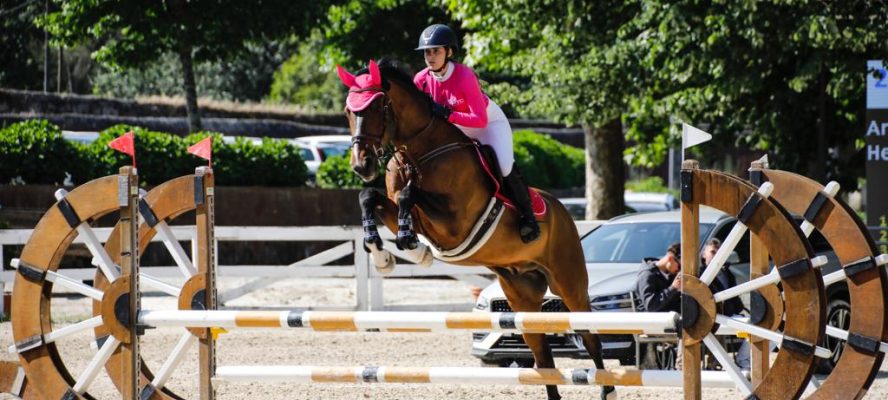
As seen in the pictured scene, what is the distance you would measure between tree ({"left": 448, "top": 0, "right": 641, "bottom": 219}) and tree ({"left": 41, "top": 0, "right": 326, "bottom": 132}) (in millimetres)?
3960

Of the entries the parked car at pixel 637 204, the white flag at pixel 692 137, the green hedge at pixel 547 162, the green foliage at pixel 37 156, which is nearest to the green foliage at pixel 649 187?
the green hedge at pixel 547 162

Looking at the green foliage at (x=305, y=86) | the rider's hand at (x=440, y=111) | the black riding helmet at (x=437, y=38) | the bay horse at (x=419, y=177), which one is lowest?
the bay horse at (x=419, y=177)

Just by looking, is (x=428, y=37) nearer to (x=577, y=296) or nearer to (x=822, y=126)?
(x=577, y=296)

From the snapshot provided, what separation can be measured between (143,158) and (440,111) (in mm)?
11267

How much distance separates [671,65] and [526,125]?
22.5m

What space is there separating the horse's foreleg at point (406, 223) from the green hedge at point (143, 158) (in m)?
10.5

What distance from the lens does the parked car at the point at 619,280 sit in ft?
29.6

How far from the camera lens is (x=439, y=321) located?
514 centimetres

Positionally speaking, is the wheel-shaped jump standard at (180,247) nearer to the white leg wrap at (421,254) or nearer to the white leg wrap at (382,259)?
the white leg wrap at (382,259)

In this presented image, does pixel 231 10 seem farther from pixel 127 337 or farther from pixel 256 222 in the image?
pixel 127 337

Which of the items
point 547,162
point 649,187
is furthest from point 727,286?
point 649,187

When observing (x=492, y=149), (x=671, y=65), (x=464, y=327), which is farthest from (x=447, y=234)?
(x=671, y=65)

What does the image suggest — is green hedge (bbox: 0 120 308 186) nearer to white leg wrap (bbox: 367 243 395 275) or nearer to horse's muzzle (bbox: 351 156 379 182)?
white leg wrap (bbox: 367 243 395 275)

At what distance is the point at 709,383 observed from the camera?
525 centimetres
